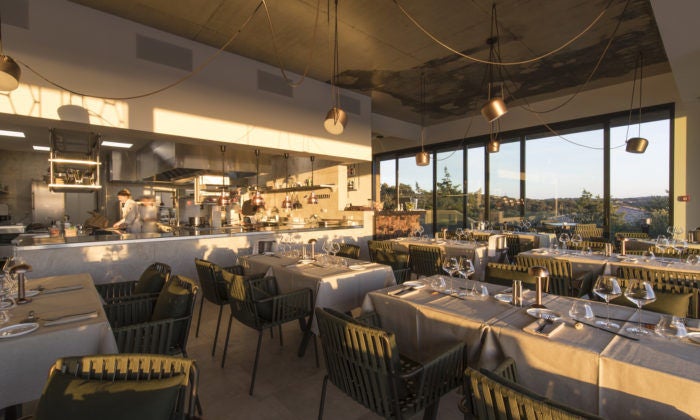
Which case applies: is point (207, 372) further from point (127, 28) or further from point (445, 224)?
point (445, 224)

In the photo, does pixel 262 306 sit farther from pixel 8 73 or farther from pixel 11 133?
pixel 11 133

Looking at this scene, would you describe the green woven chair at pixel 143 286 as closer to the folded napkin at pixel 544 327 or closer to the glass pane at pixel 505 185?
the folded napkin at pixel 544 327

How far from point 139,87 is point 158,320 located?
11.3 feet

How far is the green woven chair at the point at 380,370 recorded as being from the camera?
1.59 meters

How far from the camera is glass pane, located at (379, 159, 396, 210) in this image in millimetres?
10828

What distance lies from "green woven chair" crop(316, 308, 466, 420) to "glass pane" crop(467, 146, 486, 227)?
761 cm

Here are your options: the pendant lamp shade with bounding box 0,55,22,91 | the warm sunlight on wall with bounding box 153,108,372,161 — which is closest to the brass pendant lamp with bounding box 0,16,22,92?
the pendant lamp shade with bounding box 0,55,22,91

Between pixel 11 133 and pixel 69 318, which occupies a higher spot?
pixel 11 133

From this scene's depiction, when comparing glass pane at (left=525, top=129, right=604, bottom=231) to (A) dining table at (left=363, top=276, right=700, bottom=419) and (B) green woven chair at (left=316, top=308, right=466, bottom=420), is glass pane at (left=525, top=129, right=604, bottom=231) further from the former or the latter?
(B) green woven chair at (left=316, top=308, right=466, bottom=420)

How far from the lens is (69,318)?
1896 millimetres

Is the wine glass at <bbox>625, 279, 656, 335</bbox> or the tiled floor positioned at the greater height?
the wine glass at <bbox>625, 279, 656, 335</bbox>

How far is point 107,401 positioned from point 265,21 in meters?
4.34

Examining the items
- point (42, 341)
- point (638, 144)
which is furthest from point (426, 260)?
point (638, 144)

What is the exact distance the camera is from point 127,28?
4262 millimetres
